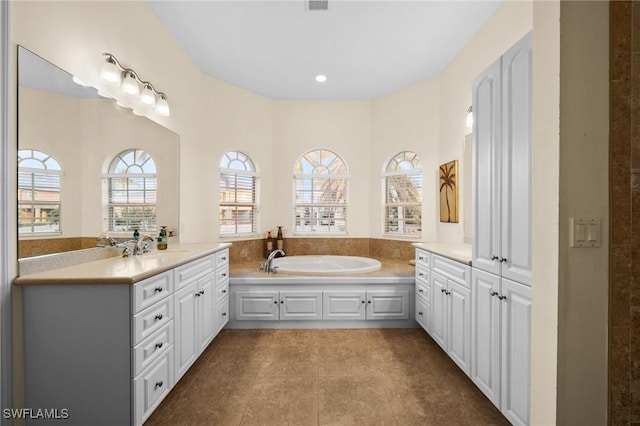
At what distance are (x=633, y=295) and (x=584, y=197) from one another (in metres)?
0.39

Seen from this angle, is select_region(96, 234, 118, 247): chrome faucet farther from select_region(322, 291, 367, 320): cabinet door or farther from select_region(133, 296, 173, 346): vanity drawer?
select_region(322, 291, 367, 320): cabinet door

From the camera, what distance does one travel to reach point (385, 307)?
3.16 meters

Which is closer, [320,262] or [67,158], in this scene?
[67,158]

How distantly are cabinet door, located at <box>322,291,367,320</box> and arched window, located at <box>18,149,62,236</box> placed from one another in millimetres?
2320

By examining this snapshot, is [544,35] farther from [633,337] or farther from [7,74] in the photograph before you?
[7,74]

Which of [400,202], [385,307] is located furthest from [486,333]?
[400,202]

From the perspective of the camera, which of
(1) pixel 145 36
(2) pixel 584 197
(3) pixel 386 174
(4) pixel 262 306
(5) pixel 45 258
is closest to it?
(2) pixel 584 197

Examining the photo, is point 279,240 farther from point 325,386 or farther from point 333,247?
point 325,386

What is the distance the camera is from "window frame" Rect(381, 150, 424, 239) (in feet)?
13.0

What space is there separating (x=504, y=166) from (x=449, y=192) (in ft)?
→ 6.02

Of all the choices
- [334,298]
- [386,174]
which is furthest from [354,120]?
[334,298]

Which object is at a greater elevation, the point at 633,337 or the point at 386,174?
the point at 386,174

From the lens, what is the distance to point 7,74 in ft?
4.69

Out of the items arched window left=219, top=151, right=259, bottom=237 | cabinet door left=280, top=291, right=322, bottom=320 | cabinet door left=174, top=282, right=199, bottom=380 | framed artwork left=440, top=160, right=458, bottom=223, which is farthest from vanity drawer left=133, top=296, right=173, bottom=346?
framed artwork left=440, top=160, right=458, bottom=223
